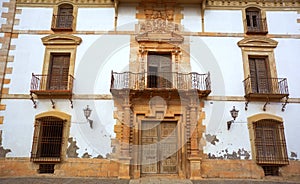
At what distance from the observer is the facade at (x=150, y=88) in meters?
10.7

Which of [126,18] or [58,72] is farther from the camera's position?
[126,18]

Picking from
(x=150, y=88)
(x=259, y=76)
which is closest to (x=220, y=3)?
(x=259, y=76)

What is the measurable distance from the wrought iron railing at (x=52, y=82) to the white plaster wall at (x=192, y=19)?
523 centimetres

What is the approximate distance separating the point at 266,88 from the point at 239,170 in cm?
347

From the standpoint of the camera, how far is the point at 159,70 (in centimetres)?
1199

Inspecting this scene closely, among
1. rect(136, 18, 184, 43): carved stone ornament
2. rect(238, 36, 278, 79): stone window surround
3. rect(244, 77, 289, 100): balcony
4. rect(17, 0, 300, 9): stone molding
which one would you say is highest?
rect(17, 0, 300, 9): stone molding

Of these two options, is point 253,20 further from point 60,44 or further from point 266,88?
point 60,44

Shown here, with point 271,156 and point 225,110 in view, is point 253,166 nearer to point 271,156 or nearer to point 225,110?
point 271,156

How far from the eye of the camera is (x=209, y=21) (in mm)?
12523

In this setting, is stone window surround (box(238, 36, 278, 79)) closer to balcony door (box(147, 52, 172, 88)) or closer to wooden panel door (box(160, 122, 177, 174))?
balcony door (box(147, 52, 172, 88))

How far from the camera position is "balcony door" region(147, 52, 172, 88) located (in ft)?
38.4

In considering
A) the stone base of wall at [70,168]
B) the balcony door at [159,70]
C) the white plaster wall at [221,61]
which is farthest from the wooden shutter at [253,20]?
the stone base of wall at [70,168]

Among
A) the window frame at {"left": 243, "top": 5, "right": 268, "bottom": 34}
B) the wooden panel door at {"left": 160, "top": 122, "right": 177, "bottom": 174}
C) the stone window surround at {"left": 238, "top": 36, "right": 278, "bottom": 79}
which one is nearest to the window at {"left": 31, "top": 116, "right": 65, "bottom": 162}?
the wooden panel door at {"left": 160, "top": 122, "right": 177, "bottom": 174}

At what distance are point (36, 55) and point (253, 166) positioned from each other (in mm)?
9430
